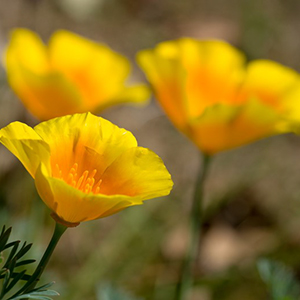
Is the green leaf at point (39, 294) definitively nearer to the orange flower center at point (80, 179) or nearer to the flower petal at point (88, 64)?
the orange flower center at point (80, 179)

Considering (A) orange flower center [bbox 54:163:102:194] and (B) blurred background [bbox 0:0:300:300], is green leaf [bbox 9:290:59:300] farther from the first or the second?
(B) blurred background [bbox 0:0:300:300]

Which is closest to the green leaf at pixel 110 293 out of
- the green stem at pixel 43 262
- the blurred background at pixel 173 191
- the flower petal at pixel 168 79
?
the blurred background at pixel 173 191

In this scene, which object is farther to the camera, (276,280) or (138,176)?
(276,280)

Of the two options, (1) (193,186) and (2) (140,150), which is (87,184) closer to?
(2) (140,150)

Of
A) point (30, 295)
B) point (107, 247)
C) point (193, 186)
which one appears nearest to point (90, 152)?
point (30, 295)

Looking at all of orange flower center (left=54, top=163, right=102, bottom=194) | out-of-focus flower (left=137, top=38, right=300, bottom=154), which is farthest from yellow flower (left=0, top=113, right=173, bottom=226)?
out-of-focus flower (left=137, top=38, right=300, bottom=154)

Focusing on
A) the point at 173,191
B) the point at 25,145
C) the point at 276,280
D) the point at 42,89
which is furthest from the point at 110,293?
the point at 173,191

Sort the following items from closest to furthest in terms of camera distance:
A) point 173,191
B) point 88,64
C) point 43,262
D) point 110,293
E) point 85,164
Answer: point 43,262 < point 85,164 < point 110,293 < point 88,64 < point 173,191

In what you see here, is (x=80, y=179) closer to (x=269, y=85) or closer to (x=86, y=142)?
(x=86, y=142)
